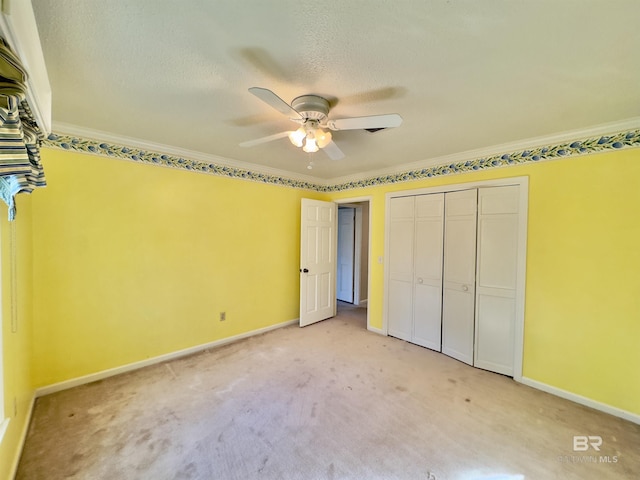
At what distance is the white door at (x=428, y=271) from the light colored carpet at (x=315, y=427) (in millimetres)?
510

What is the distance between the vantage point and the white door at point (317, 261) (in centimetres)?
395

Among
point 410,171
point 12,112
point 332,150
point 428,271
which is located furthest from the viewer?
point 410,171

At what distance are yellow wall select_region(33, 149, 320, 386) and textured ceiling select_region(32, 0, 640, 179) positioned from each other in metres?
0.61

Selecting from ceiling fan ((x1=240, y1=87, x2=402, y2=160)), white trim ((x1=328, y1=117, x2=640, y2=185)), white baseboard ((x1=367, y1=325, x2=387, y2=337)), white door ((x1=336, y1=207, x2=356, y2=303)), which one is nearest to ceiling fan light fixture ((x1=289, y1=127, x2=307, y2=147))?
ceiling fan ((x1=240, y1=87, x2=402, y2=160))

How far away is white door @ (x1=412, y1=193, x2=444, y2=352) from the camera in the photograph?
3.18 meters

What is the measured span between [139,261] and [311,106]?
7.68 ft

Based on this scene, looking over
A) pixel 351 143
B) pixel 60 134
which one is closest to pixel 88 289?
pixel 60 134

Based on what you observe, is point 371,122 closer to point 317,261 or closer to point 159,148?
point 159,148

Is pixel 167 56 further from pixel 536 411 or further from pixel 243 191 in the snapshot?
pixel 536 411

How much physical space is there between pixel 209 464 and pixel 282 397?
29.6 inches

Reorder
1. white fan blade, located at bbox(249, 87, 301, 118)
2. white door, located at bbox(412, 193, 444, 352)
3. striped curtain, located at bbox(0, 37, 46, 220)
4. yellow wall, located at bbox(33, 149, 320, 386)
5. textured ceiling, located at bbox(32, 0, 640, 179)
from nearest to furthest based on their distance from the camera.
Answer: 1. striped curtain, located at bbox(0, 37, 46, 220)
2. textured ceiling, located at bbox(32, 0, 640, 179)
3. white fan blade, located at bbox(249, 87, 301, 118)
4. yellow wall, located at bbox(33, 149, 320, 386)
5. white door, located at bbox(412, 193, 444, 352)

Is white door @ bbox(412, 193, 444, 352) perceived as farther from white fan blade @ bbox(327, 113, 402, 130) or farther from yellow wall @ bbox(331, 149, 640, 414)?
white fan blade @ bbox(327, 113, 402, 130)

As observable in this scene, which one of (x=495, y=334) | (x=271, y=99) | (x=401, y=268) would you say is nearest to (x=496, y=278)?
(x=495, y=334)

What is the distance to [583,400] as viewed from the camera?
2232mm
